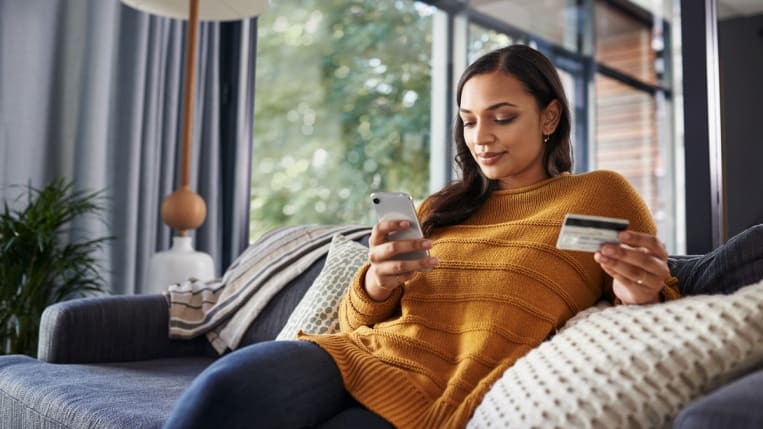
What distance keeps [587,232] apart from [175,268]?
5.82ft

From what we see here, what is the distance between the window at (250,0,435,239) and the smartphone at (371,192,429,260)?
110 inches

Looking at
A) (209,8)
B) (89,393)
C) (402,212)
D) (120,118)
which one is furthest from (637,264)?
(120,118)

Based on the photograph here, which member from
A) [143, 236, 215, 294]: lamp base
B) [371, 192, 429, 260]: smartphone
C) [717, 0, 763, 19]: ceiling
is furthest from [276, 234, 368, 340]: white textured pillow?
[717, 0, 763, 19]: ceiling

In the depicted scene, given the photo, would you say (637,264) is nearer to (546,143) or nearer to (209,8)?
(546,143)

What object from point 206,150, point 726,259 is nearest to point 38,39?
point 206,150

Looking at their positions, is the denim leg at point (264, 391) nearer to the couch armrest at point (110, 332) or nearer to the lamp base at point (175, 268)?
the couch armrest at point (110, 332)

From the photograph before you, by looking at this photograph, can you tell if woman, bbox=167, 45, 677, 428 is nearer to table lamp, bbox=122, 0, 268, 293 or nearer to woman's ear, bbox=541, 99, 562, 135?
woman's ear, bbox=541, 99, 562, 135

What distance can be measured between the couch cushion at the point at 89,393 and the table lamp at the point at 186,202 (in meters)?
0.63

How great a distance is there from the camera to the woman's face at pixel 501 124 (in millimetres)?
1416

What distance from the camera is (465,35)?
4250 millimetres

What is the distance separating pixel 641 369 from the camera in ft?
3.07

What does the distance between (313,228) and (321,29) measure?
222cm

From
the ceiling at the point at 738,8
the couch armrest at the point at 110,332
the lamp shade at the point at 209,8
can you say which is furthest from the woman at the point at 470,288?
the lamp shade at the point at 209,8

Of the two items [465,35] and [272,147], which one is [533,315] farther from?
[465,35]
